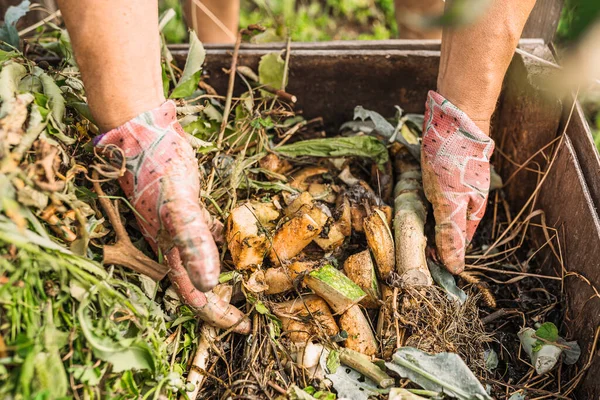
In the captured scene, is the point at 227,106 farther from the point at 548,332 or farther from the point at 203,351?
the point at 548,332

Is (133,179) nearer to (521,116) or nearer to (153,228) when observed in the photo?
(153,228)

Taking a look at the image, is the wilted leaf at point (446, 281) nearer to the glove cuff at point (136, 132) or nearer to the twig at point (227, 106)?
the twig at point (227, 106)

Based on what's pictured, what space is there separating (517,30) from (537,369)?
683 mm

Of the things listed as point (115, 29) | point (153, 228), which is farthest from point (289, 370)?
point (115, 29)

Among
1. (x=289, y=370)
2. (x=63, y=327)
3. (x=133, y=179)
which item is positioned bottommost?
(x=289, y=370)

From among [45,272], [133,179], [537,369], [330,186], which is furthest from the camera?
[330,186]

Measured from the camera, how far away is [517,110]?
1.42 meters

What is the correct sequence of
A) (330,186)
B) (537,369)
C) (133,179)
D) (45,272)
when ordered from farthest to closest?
1. (330,186)
2. (537,369)
3. (133,179)
4. (45,272)

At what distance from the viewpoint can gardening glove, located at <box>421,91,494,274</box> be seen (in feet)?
3.76

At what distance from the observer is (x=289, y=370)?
105 cm

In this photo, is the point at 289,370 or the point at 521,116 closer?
the point at 289,370

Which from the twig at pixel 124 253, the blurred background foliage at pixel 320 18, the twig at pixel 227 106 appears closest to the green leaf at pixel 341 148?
the twig at pixel 227 106

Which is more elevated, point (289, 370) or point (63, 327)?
point (63, 327)

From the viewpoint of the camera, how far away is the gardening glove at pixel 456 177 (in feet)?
3.76
